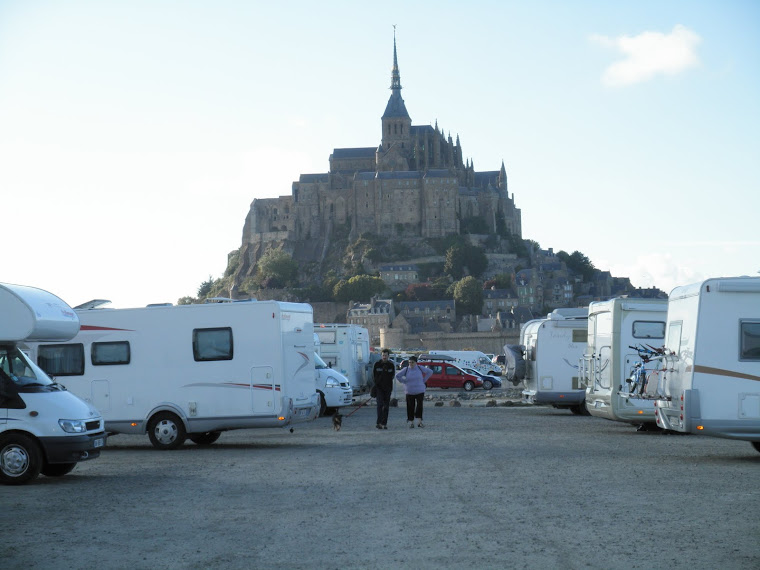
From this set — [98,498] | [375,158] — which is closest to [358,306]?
[375,158]

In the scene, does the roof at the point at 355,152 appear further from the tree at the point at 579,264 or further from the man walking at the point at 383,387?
the man walking at the point at 383,387

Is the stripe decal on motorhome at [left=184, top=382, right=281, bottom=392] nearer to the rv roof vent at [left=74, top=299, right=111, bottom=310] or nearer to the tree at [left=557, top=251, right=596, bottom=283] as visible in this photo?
the rv roof vent at [left=74, top=299, right=111, bottom=310]

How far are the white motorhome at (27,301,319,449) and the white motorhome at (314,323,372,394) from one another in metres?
11.9

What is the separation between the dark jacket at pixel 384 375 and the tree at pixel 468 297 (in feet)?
381

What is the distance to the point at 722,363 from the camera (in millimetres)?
13914

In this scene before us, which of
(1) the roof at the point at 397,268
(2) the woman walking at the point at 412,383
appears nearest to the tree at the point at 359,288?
(1) the roof at the point at 397,268

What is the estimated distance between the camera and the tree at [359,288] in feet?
456

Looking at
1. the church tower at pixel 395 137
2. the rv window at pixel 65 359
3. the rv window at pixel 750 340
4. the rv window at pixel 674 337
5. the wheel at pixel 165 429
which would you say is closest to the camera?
the rv window at pixel 750 340

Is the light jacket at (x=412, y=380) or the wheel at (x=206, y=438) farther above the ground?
the light jacket at (x=412, y=380)

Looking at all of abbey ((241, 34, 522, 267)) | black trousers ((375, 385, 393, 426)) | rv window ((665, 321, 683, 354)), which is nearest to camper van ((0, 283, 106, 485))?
rv window ((665, 321, 683, 354))

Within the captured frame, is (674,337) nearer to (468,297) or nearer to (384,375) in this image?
(384,375)

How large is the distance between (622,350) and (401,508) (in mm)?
9358

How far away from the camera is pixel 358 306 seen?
133875 mm

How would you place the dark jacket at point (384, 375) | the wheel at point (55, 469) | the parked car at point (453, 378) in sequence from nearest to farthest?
the wheel at point (55, 469) → the dark jacket at point (384, 375) → the parked car at point (453, 378)
